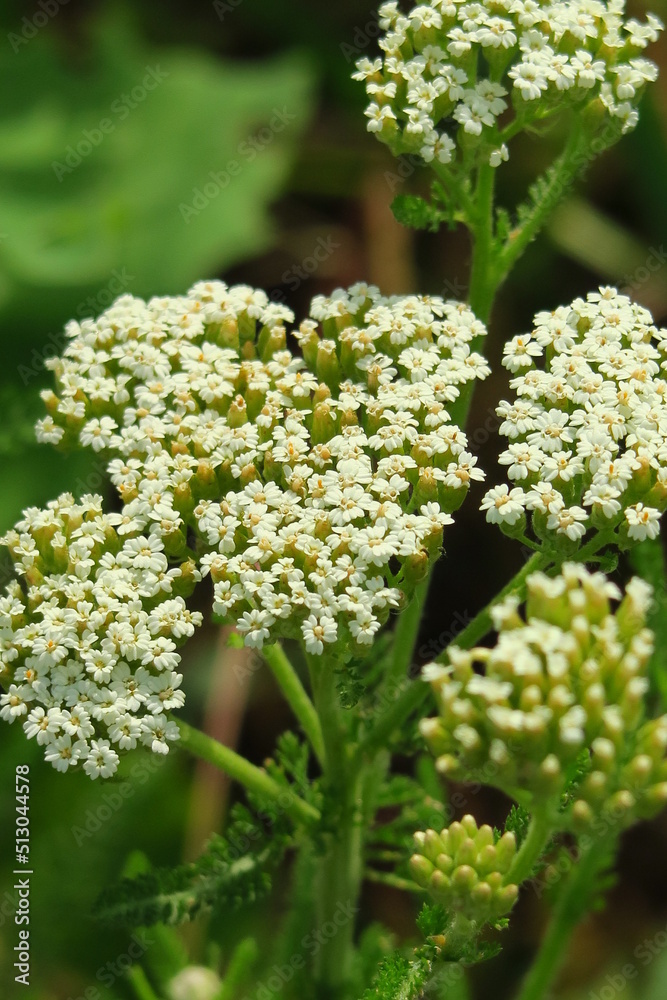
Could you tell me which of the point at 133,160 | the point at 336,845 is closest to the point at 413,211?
the point at 336,845

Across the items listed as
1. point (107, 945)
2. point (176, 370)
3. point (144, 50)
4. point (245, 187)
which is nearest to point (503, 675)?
point (176, 370)

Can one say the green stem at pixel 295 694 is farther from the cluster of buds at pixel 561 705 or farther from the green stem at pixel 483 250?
the green stem at pixel 483 250

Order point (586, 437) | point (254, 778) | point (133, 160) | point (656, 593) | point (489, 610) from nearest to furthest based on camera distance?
point (586, 437) < point (489, 610) < point (254, 778) < point (656, 593) < point (133, 160)

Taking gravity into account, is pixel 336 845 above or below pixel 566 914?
above

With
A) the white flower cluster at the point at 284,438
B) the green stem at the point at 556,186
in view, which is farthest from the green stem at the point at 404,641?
the green stem at the point at 556,186

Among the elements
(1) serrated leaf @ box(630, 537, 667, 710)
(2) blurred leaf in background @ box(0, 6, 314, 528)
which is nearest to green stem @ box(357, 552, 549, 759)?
(1) serrated leaf @ box(630, 537, 667, 710)

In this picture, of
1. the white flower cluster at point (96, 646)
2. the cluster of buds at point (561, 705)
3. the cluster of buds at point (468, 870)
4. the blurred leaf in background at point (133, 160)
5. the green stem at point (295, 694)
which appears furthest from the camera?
the blurred leaf in background at point (133, 160)

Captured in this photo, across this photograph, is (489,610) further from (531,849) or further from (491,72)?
(491,72)
